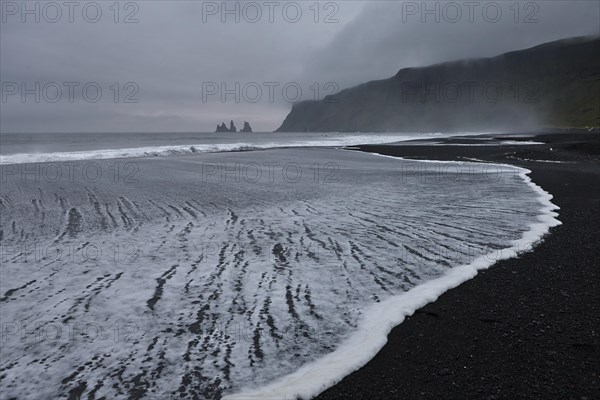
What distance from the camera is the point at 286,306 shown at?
198 inches

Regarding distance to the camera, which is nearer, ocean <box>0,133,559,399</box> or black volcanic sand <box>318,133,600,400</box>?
black volcanic sand <box>318,133,600,400</box>

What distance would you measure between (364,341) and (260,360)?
1.17 m

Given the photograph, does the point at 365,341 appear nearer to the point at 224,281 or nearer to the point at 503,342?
the point at 503,342

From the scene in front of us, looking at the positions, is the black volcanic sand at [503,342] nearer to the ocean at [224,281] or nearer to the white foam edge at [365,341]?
the white foam edge at [365,341]

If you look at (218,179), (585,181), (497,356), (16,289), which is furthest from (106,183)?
(585,181)

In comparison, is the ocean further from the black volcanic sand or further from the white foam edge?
the black volcanic sand

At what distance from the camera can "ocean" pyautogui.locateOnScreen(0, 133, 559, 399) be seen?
370 cm

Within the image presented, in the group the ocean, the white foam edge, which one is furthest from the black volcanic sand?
the ocean

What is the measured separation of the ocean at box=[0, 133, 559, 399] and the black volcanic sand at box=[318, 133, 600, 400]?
29 cm

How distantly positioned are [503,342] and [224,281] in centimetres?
385

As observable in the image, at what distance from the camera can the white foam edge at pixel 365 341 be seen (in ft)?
11.2

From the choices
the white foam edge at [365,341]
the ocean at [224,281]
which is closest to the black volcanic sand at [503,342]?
the white foam edge at [365,341]

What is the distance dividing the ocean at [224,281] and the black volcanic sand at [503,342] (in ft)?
0.97

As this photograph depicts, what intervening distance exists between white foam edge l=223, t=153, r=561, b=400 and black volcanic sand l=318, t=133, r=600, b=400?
10 cm
